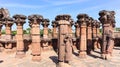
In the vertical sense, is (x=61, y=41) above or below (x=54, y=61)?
above

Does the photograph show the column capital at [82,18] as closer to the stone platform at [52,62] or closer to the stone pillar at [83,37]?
the stone pillar at [83,37]

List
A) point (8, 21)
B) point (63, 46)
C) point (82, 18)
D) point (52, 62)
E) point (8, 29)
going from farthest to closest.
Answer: point (8, 29) → point (8, 21) → point (82, 18) → point (52, 62) → point (63, 46)

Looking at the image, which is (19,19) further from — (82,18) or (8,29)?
(82,18)

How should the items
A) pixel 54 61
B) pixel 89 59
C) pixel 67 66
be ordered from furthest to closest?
pixel 89 59 < pixel 54 61 < pixel 67 66

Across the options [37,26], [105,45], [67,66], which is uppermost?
[37,26]

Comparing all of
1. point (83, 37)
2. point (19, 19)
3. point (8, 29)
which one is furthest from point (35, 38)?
point (8, 29)

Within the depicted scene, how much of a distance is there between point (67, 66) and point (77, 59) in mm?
2087

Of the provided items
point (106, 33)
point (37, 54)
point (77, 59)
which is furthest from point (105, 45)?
point (37, 54)

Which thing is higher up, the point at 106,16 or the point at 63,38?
the point at 106,16

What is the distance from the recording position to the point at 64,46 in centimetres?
1348

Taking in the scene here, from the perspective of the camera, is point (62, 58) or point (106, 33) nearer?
point (62, 58)

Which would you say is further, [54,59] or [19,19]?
[19,19]

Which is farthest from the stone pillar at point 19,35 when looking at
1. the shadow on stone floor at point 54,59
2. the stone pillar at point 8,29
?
the shadow on stone floor at point 54,59

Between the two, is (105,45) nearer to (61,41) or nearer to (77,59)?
(77,59)
